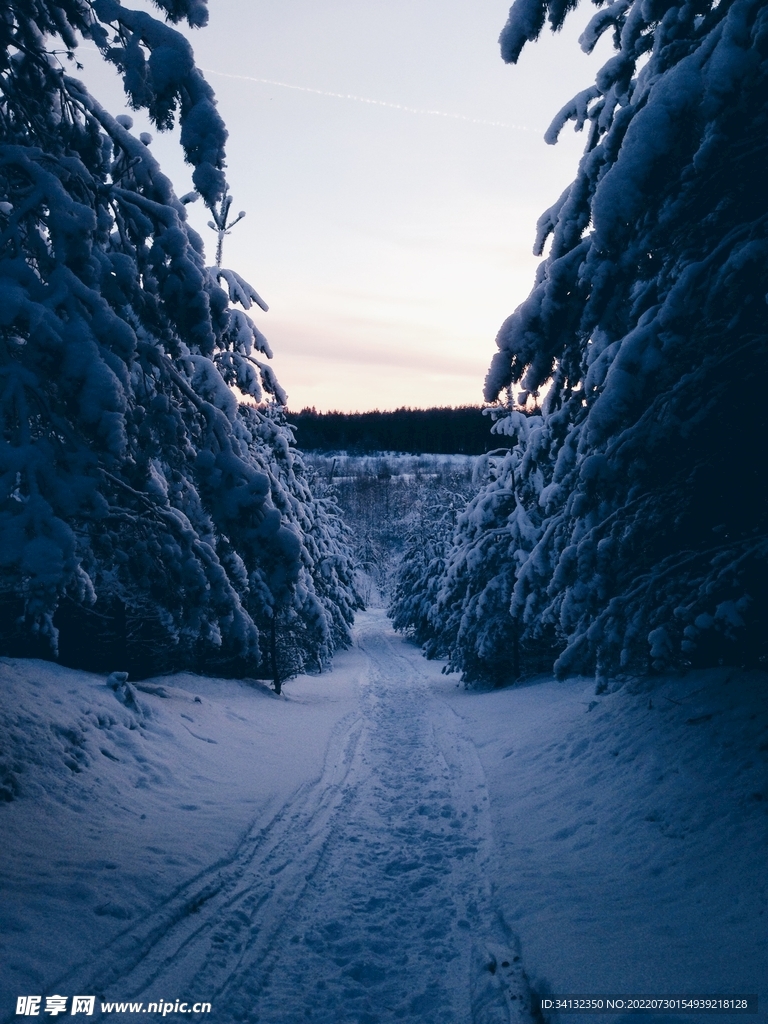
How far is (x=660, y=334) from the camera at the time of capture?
5508mm

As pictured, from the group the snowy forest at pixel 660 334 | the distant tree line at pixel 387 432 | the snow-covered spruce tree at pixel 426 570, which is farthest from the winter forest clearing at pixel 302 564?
the distant tree line at pixel 387 432

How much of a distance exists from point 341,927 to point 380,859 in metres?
1.46

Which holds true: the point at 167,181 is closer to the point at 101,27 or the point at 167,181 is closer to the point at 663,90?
the point at 101,27

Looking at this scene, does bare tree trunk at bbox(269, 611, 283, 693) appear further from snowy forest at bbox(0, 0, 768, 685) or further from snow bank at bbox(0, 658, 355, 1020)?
snowy forest at bbox(0, 0, 768, 685)

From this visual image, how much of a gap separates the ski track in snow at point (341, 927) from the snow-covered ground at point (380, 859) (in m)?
0.02

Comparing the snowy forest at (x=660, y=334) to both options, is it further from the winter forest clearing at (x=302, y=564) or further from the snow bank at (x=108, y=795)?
the snow bank at (x=108, y=795)

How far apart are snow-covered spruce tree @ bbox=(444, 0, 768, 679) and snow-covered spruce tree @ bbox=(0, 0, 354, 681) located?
2.73 m

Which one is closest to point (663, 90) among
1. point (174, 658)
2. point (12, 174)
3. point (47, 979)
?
point (12, 174)

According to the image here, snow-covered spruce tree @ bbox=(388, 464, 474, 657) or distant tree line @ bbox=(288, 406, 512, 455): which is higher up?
distant tree line @ bbox=(288, 406, 512, 455)

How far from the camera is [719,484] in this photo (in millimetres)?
6301

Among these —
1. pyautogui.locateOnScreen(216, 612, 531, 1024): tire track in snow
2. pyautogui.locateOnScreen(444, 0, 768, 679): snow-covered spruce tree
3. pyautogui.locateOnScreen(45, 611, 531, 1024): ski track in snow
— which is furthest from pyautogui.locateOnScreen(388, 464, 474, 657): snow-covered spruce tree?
pyautogui.locateOnScreen(444, 0, 768, 679): snow-covered spruce tree

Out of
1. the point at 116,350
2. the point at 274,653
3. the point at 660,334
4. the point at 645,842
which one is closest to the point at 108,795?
the point at 116,350

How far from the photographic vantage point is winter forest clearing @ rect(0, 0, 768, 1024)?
4418 mm

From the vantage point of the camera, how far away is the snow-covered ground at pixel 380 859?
4.36 meters
